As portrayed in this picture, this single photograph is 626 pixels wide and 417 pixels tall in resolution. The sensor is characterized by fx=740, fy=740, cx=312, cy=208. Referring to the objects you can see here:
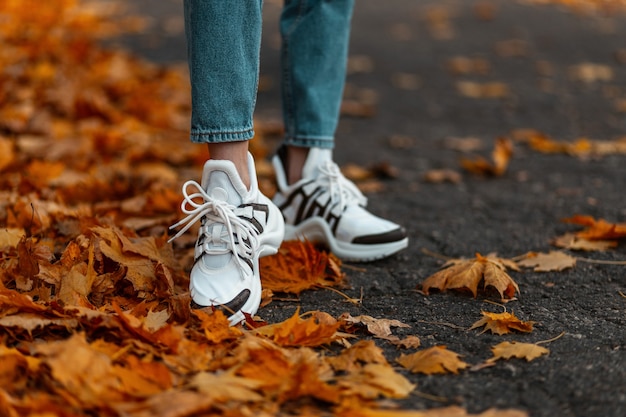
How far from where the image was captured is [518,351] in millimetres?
1573

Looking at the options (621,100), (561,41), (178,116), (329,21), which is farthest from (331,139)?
(561,41)

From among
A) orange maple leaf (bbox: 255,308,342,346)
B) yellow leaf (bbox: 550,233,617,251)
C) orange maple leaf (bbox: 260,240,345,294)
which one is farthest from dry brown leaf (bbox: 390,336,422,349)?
yellow leaf (bbox: 550,233,617,251)

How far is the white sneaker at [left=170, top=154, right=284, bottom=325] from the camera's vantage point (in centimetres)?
172

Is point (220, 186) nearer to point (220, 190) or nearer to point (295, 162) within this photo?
point (220, 190)

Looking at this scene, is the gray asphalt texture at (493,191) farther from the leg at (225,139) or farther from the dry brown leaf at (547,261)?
the leg at (225,139)

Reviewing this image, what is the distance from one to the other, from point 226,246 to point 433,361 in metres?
0.57

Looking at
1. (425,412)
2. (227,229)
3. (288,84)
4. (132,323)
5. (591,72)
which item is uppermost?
(288,84)

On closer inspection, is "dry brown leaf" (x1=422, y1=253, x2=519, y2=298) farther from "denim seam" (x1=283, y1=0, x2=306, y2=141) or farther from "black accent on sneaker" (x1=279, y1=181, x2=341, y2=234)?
"denim seam" (x1=283, y1=0, x2=306, y2=141)

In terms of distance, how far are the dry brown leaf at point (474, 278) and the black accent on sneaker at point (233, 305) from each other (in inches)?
20.8

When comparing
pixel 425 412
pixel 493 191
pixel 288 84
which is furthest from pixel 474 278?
pixel 493 191

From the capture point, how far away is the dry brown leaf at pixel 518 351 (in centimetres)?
156

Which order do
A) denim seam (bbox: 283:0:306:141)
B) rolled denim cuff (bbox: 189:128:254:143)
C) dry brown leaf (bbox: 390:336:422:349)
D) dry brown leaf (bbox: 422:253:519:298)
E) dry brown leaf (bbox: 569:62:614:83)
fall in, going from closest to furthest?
dry brown leaf (bbox: 390:336:422:349) < rolled denim cuff (bbox: 189:128:254:143) < dry brown leaf (bbox: 422:253:519:298) < denim seam (bbox: 283:0:306:141) < dry brown leaf (bbox: 569:62:614:83)

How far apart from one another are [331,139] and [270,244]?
50cm

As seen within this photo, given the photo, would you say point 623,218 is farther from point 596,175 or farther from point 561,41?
point 561,41
